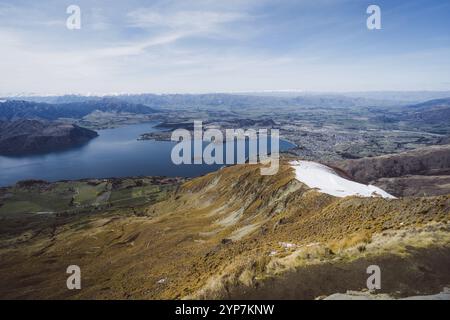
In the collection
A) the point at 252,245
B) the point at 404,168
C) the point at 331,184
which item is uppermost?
the point at 331,184

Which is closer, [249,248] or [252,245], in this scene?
[249,248]

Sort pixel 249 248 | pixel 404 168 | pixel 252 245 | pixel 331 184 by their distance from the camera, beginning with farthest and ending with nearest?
pixel 404 168 → pixel 331 184 → pixel 252 245 → pixel 249 248

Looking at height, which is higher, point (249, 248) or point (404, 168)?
point (249, 248)

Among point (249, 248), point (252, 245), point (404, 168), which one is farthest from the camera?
point (404, 168)

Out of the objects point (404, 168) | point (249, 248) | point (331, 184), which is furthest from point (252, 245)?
point (404, 168)

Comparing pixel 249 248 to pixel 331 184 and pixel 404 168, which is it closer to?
pixel 331 184

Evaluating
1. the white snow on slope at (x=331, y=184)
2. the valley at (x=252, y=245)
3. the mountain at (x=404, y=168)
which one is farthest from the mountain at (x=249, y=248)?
the mountain at (x=404, y=168)

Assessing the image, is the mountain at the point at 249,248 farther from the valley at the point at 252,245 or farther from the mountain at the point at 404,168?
the mountain at the point at 404,168
